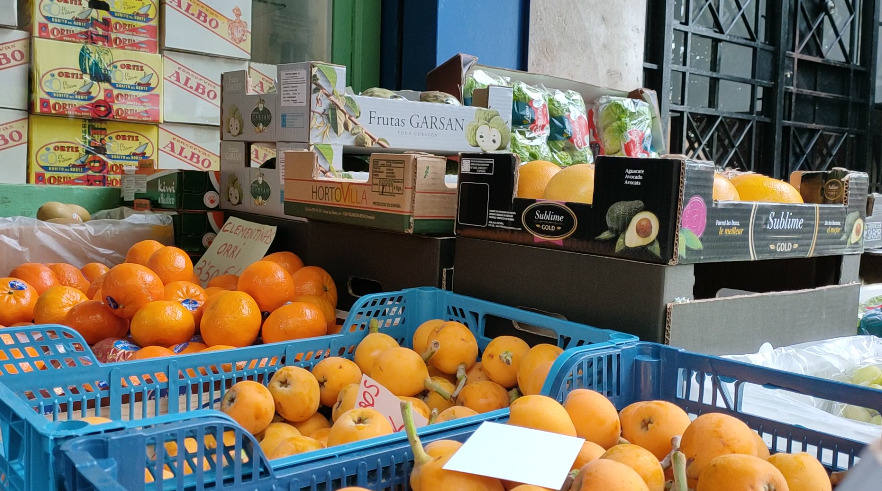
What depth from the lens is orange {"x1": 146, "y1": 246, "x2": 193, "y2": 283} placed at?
187 centimetres

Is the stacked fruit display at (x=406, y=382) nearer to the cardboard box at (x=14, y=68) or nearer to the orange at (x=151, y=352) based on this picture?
the orange at (x=151, y=352)

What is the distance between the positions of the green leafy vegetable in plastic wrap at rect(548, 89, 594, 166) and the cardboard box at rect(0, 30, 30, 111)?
7.54 feet

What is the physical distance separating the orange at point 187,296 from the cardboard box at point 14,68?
6.85 ft

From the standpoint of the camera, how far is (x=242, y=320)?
1596 mm

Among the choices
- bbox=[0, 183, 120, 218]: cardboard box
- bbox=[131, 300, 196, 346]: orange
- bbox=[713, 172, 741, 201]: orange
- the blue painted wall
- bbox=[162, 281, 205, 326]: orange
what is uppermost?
the blue painted wall

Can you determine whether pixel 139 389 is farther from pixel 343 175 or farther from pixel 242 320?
pixel 343 175

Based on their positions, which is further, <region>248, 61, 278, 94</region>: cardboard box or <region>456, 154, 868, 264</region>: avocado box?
<region>248, 61, 278, 94</region>: cardboard box

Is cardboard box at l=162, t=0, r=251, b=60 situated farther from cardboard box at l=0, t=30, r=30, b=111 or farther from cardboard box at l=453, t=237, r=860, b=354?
cardboard box at l=453, t=237, r=860, b=354

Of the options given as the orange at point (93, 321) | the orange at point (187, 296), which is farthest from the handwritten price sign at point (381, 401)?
the orange at point (93, 321)

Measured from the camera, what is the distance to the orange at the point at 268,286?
174 centimetres

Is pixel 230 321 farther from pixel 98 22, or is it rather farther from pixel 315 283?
pixel 98 22

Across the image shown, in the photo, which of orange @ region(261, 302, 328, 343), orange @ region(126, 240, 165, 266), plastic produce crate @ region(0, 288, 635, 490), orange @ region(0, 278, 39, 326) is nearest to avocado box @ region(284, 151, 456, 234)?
plastic produce crate @ region(0, 288, 635, 490)

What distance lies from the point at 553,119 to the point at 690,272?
6.53ft

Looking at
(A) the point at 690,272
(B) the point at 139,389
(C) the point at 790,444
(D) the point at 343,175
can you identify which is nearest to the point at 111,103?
(D) the point at 343,175
